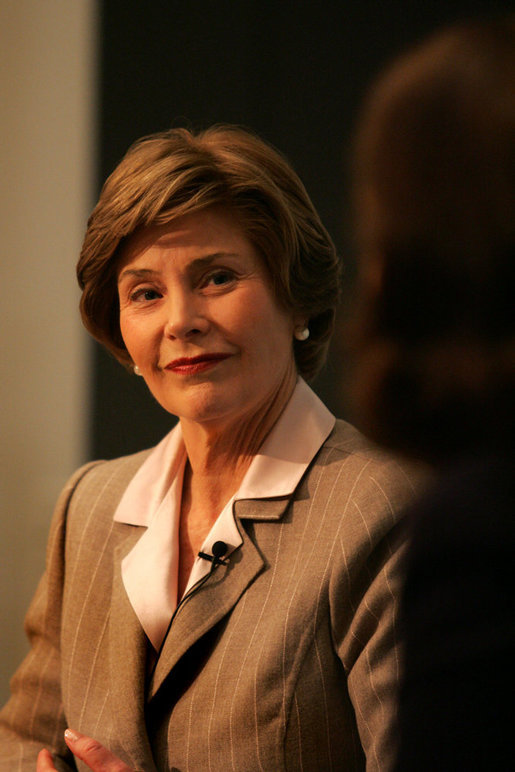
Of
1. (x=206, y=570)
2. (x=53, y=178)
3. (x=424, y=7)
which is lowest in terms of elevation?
(x=206, y=570)

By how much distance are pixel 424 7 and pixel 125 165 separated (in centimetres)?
49

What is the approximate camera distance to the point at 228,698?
114 centimetres

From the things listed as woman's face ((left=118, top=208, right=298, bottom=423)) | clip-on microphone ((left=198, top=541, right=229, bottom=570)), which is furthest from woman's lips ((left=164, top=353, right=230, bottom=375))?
clip-on microphone ((left=198, top=541, right=229, bottom=570))

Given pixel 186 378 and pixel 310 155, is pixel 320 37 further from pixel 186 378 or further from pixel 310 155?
pixel 186 378

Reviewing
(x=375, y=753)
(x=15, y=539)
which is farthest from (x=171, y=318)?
(x=15, y=539)

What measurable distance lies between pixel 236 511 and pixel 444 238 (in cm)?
57

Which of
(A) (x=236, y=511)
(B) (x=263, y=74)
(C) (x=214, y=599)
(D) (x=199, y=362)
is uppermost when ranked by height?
(B) (x=263, y=74)

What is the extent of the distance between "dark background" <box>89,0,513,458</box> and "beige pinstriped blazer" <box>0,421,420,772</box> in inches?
7.0

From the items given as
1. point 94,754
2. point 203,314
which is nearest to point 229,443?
point 203,314

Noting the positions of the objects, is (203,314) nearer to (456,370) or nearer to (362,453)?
(362,453)

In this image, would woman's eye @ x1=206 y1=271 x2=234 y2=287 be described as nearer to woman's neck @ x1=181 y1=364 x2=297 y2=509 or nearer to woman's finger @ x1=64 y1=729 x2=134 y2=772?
woman's neck @ x1=181 y1=364 x2=297 y2=509

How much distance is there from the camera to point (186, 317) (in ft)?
3.81

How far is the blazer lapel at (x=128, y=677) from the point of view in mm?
1201

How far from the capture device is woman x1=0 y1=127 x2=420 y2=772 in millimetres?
1111
